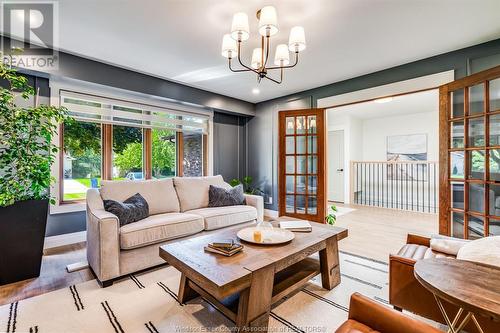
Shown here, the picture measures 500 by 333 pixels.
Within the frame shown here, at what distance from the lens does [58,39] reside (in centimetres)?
254

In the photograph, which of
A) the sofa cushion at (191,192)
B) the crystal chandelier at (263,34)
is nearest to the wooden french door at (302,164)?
the sofa cushion at (191,192)

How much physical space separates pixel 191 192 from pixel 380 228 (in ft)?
10.3

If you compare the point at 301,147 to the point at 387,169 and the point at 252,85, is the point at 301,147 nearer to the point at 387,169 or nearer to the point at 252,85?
the point at 252,85

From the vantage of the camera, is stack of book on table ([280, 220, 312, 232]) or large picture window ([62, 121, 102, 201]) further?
large picture window ([62, 121, 102, 201])

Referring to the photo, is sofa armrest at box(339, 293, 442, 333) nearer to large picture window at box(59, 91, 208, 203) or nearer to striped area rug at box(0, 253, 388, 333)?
striped area rug at box(0, 253, 388, 333)

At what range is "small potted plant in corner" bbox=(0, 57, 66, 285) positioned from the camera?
6.93 ft

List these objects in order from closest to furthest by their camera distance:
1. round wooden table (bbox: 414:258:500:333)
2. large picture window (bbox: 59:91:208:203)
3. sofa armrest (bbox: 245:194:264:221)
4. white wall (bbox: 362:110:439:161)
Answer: round wooden table (bbox: 414:258:500:333)
large picture window (bbox: 59:91:208:203)
sofa armrest (bbox: 245:194:264:221)
white wall (bbox: 362:110:439:161)

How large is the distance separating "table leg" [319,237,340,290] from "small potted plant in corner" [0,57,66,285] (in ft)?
8.62

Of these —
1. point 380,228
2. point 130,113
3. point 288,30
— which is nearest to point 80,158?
point 130,113

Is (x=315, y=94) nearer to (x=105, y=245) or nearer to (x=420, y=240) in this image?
(x=420, y=240)

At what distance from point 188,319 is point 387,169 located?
6534 millimetres

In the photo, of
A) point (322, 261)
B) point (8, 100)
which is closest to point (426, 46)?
point (322, 261)

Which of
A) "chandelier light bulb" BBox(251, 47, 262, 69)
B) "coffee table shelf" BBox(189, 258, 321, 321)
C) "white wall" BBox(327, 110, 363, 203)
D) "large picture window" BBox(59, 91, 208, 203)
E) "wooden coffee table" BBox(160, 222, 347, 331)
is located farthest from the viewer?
"white wall" BBox(327, 110, 363, 203)

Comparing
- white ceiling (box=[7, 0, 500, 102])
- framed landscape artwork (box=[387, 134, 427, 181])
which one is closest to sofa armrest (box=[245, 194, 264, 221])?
white ceiling (box=[7, 0, 500, 102])
